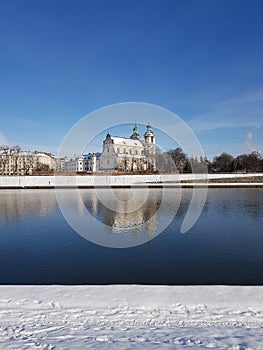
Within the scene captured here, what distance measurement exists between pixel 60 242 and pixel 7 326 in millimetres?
5001

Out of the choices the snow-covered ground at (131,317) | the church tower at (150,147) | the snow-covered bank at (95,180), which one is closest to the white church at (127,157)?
the church tower at (150,147)

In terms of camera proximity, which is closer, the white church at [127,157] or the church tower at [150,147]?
the church tower at [150,147]

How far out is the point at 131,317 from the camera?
148 inches

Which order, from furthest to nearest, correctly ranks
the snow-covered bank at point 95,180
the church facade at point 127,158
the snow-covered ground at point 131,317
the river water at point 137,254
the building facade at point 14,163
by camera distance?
the building facade at point 14,163 → the church facade at point 127,158 → the snow-covered bank at point 95,180 → the river water at point 137,254 → the snow-covered ground at point 131,317

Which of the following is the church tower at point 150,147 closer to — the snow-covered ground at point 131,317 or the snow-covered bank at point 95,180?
the snow-covered bank at point 95,180

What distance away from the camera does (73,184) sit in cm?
3806

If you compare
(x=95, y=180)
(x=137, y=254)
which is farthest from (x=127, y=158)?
(x=137, y=254)

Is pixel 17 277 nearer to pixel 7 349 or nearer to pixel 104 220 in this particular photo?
pixel 7 349

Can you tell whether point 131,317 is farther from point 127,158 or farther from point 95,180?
point 127,158

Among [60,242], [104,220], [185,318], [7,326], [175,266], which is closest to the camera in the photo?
[7,326]

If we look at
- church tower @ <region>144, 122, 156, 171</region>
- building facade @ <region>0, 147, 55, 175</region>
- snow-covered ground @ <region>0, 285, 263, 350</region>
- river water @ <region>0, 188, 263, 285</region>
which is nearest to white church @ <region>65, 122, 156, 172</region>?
church tower @ <region>144, 122, 156, 171</region>

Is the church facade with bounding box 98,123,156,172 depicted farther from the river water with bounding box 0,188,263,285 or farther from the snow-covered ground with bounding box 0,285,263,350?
the snow-covered ground with bounding box 0,285,263,350

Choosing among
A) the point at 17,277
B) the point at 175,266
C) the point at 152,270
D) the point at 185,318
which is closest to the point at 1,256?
the point at 17,277

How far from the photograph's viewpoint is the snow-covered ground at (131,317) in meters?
3.05
